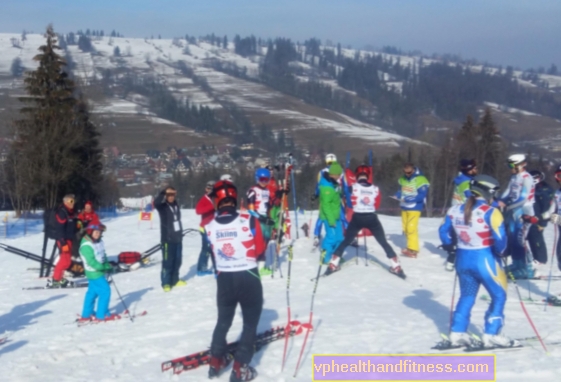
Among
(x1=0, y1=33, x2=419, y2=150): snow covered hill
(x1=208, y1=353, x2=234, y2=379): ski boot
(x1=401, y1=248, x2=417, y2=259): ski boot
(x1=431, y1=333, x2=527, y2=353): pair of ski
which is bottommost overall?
(x1=0, y1=33, x2=419, y2=150): snow covered hill

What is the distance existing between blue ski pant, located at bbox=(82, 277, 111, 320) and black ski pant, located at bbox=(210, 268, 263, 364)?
3376 millimetres

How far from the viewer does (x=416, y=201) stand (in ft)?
38.9

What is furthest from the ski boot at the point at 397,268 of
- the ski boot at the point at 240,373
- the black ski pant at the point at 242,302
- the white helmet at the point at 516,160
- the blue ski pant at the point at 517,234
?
the ski boot at the point at 240,373

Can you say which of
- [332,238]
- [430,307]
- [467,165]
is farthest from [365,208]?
[430,307]

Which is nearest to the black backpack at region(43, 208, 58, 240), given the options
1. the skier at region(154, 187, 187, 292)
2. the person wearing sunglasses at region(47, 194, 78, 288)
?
the person wearing sunglasses at region(47, 194, 78, 288)

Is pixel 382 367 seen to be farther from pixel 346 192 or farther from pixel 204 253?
pixel 204 253

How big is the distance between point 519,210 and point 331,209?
3.20 m

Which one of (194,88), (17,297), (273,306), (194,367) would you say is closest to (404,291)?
(273,306)

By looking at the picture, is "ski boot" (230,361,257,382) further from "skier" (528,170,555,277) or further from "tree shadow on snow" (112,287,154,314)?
"skier" (528,170,555,277)

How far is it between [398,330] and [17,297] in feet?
25.2

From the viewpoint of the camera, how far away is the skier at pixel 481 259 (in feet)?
20.6

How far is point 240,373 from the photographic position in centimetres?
609

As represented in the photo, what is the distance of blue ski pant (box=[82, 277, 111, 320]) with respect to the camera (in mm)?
9000

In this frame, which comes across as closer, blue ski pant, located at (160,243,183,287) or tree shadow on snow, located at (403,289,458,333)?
tree shadow on snow, located at (403,289,458,333)
